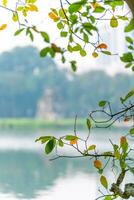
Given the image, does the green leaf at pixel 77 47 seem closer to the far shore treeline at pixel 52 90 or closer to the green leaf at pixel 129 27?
the green leaf at pixel 129 27

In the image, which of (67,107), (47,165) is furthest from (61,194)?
(67,107)

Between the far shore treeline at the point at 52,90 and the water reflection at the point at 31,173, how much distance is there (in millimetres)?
17221

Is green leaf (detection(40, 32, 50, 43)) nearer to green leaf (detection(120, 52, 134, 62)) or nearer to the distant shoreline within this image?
green leaf (detection(120, 52, 134, 62))

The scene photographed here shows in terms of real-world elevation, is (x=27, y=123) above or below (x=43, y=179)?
above

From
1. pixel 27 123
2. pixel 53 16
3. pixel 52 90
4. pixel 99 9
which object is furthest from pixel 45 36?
pixel 52 90

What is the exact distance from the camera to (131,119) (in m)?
1.41

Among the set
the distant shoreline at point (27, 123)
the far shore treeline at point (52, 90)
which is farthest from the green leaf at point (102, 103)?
the distant shoreline at point (27, 123)

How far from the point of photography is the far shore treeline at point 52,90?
1339 inches

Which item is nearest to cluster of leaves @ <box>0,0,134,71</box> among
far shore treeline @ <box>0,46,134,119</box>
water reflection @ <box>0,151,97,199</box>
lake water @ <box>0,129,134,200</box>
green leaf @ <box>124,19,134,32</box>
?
green leaf @ <box>124,19,134,32</box>

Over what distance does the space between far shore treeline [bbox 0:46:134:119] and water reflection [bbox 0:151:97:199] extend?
56.5 ft

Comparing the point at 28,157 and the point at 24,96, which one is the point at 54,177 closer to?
the point at 28,157

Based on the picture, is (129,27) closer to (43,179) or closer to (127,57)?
(127,57)

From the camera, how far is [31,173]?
11641 millimetres

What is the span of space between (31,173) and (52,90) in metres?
23.7
